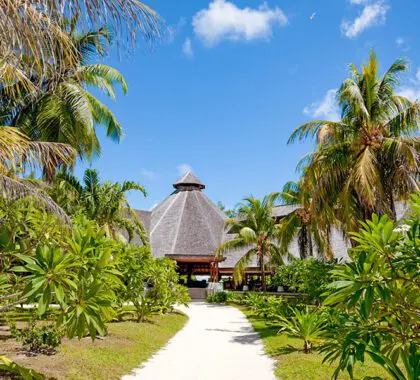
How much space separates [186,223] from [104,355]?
73.6 feet

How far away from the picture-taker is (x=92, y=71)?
1416 centimetres

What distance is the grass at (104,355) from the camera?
6141 millimetres

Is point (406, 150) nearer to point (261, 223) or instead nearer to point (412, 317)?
point (412, 317)

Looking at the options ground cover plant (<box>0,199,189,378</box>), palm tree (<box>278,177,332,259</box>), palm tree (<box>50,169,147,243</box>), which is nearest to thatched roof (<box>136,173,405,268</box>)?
palm tree (<box>278,177,332,259</box>)

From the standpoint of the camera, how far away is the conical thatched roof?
27.5 m

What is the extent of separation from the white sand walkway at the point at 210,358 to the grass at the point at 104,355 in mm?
280

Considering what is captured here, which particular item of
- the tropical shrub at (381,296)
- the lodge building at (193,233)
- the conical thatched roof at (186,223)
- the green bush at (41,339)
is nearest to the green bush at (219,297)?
the lodge building at (193,233)

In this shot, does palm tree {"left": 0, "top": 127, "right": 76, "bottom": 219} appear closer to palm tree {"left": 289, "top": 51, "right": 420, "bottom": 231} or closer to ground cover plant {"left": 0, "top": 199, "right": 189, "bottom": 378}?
ground cover plant {"left": 0, "top": 199, "right": 189, "bottom": 378}

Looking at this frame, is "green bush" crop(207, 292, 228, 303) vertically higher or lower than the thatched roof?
lower

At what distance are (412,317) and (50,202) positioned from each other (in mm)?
6604

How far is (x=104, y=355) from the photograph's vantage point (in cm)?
741

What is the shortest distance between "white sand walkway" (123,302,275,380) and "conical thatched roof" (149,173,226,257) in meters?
15.0

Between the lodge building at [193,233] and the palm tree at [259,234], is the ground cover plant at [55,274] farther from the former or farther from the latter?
the lodge building at [193,233]

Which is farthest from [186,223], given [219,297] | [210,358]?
[210,358]
